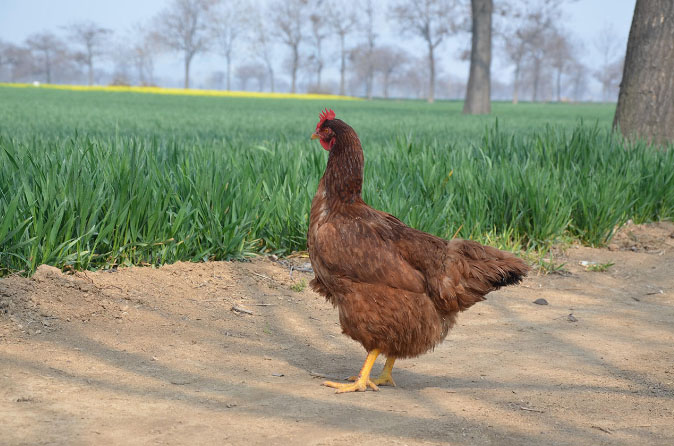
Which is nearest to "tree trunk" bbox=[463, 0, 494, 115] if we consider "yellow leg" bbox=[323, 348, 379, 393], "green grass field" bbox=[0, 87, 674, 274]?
"green grass field" bbox=[0, 87, 674, 274]

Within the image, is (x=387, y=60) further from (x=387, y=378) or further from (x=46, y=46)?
(x=387, y=378)

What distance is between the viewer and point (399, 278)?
2984 millimetres

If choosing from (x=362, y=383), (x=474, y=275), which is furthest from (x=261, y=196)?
(x=474, y=275)

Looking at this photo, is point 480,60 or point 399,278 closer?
point 399,278

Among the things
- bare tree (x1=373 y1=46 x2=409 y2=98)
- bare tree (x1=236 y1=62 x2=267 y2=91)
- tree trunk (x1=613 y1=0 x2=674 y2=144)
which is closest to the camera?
tree trunk (x1=613 y1=0 x2=674 y2=144)

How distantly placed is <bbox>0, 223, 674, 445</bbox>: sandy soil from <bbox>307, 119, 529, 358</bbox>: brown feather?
29 centimetres

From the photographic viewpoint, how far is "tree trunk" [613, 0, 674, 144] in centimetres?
850

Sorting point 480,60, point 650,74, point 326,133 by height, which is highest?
point 480,60

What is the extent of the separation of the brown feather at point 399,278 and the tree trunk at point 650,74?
6.35 meters

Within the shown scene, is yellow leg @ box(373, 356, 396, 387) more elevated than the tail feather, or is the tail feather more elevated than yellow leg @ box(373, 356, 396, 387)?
the tail feather

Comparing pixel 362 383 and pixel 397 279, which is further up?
pixel 397 279

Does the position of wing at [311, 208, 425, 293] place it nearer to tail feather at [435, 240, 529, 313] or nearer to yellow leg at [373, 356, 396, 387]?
tail feather at [435, 240, 529, 313]

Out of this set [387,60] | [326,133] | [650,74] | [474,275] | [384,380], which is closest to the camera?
[474,275]

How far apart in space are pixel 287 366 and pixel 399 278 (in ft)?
2.62
